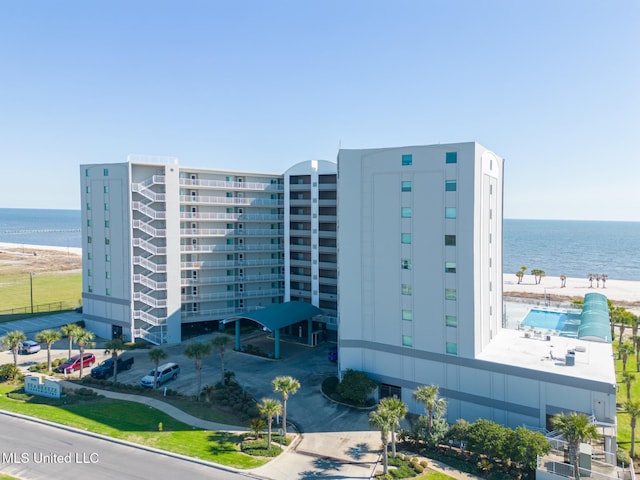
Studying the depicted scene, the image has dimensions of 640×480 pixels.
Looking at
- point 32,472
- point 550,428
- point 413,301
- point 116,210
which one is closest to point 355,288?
point 413,301

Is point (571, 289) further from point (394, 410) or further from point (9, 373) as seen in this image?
point (9, 373)

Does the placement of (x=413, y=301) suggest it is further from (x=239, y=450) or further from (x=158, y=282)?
(x=158, y=282)

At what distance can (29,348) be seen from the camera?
52.0 meters

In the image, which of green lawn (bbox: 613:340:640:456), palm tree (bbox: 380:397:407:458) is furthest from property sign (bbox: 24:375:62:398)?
green lawn (bbox: 613:340:640:456)

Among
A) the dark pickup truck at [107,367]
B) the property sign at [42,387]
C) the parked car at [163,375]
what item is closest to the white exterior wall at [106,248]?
the dark pickup truck at [107,367]

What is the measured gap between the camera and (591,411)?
31016 mm

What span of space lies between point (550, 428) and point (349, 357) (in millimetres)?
17099

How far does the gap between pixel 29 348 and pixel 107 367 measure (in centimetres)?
1419

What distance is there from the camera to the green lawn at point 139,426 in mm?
29484

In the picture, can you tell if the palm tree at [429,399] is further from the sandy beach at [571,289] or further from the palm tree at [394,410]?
the sandy beach at [571,289]

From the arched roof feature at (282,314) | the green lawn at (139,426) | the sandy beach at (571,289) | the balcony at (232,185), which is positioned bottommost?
the sandy beach at (571,289)

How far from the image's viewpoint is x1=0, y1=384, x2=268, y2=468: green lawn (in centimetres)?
2948

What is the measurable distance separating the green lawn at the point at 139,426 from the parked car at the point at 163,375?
4262 millimetres

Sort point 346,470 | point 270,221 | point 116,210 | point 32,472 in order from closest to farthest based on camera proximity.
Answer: point 32,472
point 346,470
point 116,210
point 270,221
